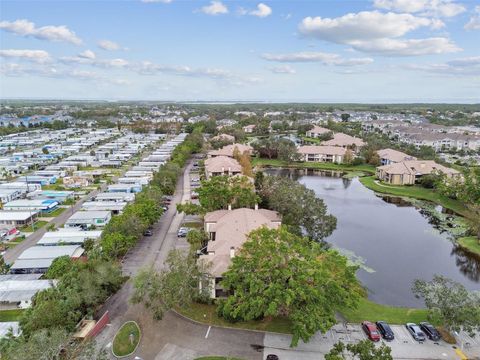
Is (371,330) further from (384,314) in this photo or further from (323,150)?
(323,150)

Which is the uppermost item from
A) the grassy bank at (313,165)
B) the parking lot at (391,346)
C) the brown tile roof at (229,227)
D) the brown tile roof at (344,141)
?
the brown tile roof at (344,141)

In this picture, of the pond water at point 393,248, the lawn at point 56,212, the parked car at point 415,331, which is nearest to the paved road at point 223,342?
the parked car at point 415,331

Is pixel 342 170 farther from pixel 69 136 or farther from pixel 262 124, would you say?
pixel 69 136

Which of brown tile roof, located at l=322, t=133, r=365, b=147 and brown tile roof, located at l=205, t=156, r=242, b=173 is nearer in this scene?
brown tile roof, located at l=205, t=156, r=242, b=173

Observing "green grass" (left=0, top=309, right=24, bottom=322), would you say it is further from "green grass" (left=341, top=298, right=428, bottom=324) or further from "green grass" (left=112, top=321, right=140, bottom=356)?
"green grass" (left=341, top=298, right=428, bottom=324)

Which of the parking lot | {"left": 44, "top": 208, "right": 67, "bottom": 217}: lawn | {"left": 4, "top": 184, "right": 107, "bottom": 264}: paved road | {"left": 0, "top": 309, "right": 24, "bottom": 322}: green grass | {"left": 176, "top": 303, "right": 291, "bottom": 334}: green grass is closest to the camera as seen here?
the parking lot

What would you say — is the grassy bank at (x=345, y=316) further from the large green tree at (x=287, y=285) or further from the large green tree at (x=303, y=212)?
the large green tree at (x=303, y=212)

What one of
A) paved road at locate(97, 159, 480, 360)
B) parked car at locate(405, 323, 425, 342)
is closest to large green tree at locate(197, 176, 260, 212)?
paved road at locate(97, 159, 480, 360)

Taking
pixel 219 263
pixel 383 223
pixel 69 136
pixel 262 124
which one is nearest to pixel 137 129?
pixel 69 136
